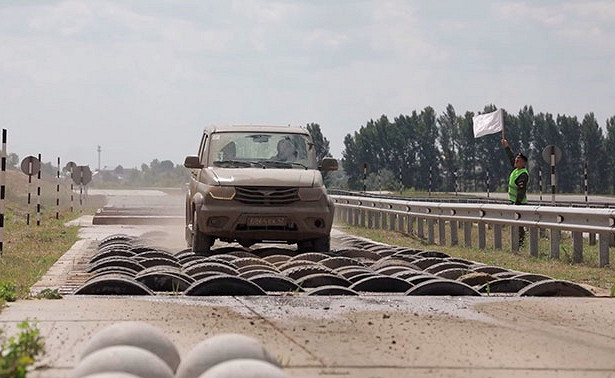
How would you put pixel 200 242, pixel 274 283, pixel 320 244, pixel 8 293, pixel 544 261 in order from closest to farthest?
1. pixel 8 293
2. pixel 274 283
3. pixel 200 242
4. pixel 320 244
5. pixel 544 261

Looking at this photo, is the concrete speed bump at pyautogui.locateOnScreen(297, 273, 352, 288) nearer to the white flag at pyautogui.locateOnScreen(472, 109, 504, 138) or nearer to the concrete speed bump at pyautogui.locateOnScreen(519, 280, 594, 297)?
the concrete speed bump at pyautogui.locateOnScreen(519, 280, 594, 297)

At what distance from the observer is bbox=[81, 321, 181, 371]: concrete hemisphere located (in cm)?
524

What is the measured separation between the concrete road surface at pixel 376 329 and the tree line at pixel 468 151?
321 feet

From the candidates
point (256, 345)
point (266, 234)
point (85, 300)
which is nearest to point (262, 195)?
Result: point (266, 234)

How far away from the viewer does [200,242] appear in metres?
16.1

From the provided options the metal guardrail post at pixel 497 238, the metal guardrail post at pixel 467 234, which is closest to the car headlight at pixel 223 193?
the metal guardrail post at pixel 497 238

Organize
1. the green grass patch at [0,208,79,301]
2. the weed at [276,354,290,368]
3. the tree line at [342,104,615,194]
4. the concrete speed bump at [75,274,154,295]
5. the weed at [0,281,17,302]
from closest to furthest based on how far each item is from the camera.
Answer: the weed at [276,354,290,368] → the weed at [0,281,17,302] → the concrete speed bump at [75,274,154,295] → the green grass patch at [0,208,79,301] → the tree line at [342,104,615,194]

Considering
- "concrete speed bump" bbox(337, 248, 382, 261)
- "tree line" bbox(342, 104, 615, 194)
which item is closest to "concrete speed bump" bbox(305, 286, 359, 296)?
"concrete speed bump" bbox(337, 248, 382, 261)

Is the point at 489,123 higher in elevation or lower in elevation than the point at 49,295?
higher

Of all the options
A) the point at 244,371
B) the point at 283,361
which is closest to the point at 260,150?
the point at 283,361

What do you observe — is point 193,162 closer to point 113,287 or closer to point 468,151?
point 113,287

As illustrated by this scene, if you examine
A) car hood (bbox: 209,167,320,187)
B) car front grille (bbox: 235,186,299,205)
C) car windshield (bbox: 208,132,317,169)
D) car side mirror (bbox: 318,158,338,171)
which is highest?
car windshield (bbox: 208,132,317,169)

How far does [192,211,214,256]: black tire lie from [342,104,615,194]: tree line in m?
91.4

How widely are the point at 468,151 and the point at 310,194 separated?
109193mm
